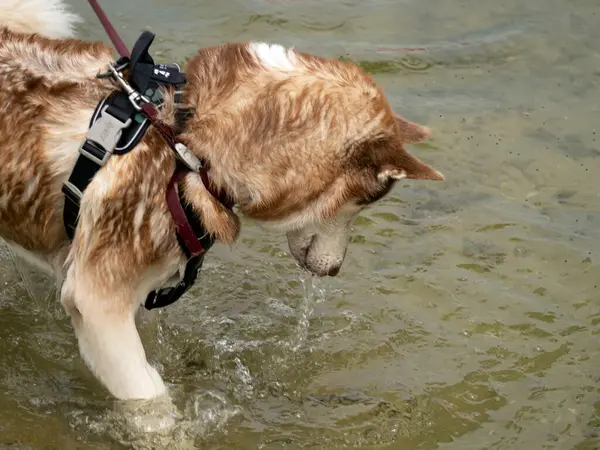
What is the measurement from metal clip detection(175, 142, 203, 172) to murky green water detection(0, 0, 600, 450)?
4.75 ft

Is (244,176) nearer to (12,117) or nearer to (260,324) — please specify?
(12,117)

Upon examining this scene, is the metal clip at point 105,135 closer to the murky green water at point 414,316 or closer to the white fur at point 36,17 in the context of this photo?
the white fur at point 36,17

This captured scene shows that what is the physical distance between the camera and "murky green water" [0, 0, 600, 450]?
479cm

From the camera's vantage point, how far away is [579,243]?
6.25m

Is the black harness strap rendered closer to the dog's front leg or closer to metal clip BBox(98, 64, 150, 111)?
metal clip BBox(98, 64, 150, 111)

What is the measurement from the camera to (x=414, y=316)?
560cm

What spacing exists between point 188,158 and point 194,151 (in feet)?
0.24

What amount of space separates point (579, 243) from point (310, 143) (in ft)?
9.89

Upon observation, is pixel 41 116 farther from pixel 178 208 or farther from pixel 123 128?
pixel 178 208

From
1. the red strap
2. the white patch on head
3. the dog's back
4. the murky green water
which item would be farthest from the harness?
the murky green water

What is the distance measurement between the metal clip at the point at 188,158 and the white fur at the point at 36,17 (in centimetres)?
132

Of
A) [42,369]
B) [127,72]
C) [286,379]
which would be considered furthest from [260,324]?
[127,72]

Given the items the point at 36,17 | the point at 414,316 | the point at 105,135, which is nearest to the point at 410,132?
the point at 105,135

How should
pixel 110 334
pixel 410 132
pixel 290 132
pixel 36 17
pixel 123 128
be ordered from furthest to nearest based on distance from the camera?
pixel 36 17 < pixel 410 132 < pixel 110 334 < pixel 290 132 < pixel 123 128
